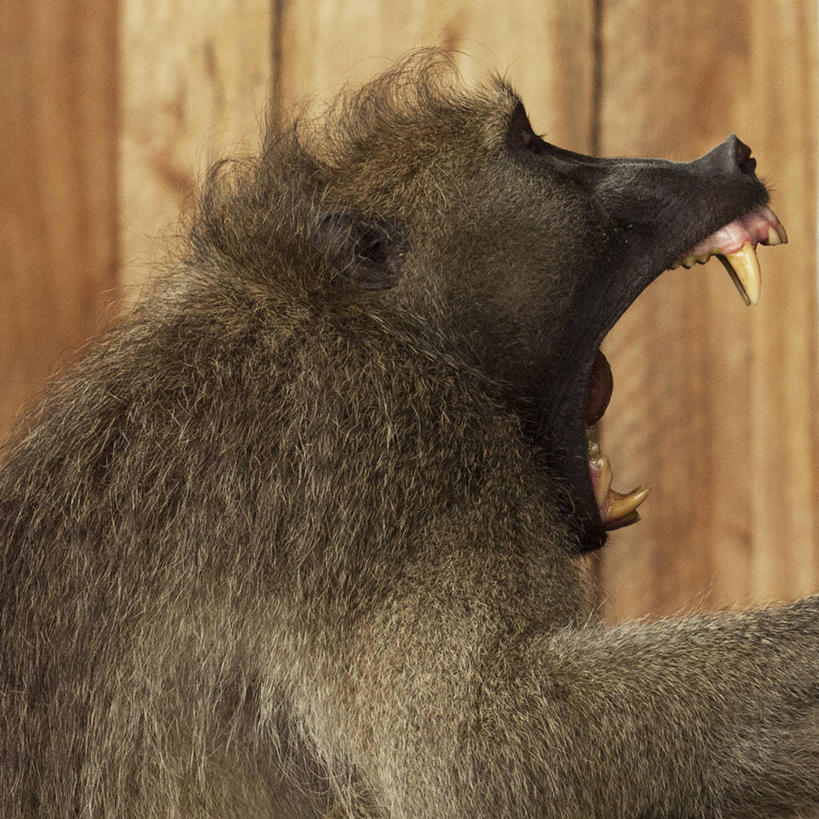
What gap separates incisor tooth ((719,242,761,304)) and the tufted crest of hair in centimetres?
33

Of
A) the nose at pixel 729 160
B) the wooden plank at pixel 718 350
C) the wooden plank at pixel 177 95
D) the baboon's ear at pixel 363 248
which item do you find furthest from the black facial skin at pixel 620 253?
the wooden plank at pixel 177 95

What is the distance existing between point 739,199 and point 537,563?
491 mm

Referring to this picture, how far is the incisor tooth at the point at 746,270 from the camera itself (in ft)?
4.87

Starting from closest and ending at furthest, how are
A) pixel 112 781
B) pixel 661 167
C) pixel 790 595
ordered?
pixel 112 781 < pixel 661 167 < pixel 790 595

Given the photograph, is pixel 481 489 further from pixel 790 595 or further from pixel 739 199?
pixel 790 595

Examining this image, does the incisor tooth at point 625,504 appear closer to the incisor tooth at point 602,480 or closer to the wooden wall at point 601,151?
the incisor tooth at point 602,480

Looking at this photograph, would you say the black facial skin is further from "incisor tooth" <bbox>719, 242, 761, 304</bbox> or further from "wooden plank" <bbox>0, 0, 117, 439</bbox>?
"wooden plank" <bbox>0, 0, 117, 439</bbox>

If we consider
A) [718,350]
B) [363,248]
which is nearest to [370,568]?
[363,248]

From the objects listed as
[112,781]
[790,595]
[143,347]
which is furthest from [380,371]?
[790,595]

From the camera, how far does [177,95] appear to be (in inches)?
80.0

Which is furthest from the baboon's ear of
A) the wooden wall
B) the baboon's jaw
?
the wooden wall

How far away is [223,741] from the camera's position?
1.40m

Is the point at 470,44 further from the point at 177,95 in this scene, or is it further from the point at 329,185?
the point at 329,185

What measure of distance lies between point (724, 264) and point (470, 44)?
0.64m
